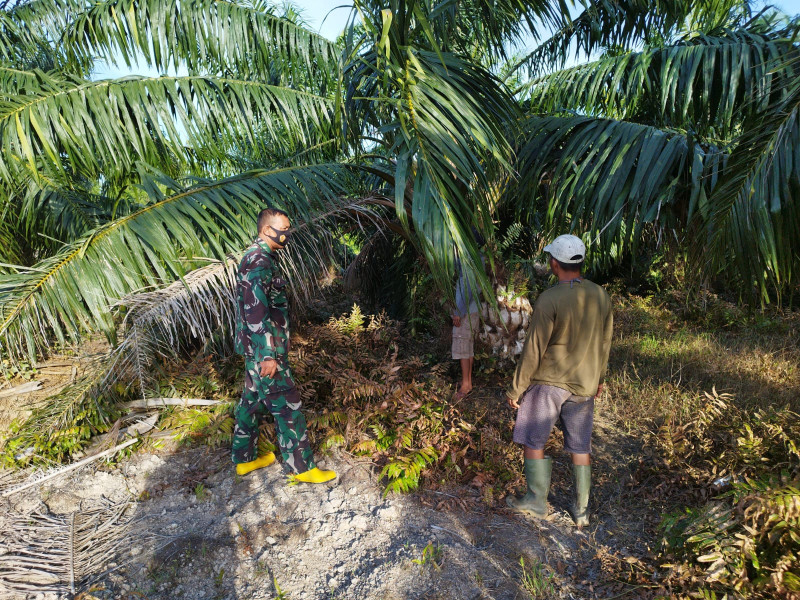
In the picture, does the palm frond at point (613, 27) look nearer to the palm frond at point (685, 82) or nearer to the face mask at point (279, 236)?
the palm frond at point (685, 82)

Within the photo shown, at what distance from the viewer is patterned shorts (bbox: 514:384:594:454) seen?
124 inches

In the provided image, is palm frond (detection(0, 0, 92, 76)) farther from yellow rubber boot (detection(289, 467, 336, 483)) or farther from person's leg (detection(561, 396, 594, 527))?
person's leg (detection(561, 396, 594, 527))

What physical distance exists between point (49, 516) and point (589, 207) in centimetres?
404

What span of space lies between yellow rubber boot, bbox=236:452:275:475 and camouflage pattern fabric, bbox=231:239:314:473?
0.05 m

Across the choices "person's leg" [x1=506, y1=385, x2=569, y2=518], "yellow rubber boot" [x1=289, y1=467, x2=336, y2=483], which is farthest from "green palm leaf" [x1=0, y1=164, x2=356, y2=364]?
"person's leg" [x1=506, y1=385, x2=569, y2=518]

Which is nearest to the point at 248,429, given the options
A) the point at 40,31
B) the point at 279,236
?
the point at 279,236

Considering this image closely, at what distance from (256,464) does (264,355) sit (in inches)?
35.7

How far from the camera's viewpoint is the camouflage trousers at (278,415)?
3354 mm

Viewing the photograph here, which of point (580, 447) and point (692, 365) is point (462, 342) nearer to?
point (580, 447)

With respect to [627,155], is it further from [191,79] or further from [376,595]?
[191,79]

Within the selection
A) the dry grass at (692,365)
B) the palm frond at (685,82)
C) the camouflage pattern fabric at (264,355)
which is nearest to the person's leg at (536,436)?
the dry grass at (692,365)

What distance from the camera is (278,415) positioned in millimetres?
3398

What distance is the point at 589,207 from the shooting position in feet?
12.5

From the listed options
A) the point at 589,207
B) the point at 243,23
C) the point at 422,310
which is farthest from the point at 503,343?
the point at 243,23
